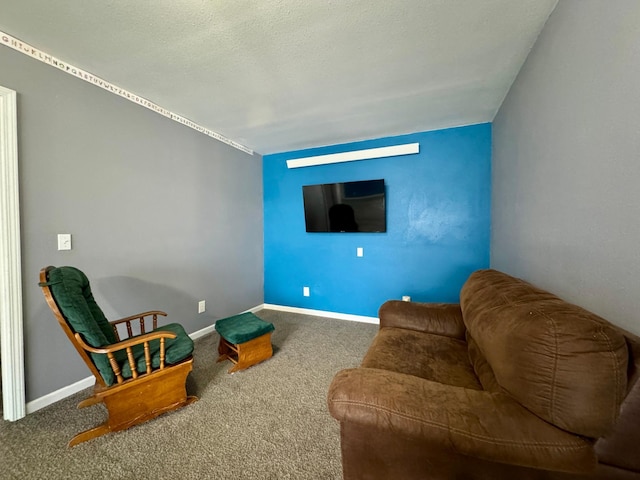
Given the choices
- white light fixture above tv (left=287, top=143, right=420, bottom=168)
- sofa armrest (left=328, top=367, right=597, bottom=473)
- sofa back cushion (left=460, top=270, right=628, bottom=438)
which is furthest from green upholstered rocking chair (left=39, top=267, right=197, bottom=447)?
white light fixture above tv (left=287, top=143, right=420, bottom=168)

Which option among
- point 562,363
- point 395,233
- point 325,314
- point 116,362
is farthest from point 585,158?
point 325,314

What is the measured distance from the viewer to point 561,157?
119 cm

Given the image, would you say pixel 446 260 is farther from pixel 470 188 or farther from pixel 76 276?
pixel 76 276

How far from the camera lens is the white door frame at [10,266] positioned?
143 centimetres

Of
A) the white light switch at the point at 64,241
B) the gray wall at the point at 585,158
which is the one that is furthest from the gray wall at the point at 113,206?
the gray wall at the point at 585,158

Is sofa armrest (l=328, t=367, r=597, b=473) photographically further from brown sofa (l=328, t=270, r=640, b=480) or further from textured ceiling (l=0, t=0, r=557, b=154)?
textured ceiling (l=0, t=0, r=557, b=154)

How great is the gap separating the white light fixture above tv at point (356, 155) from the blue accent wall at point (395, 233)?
99 mm

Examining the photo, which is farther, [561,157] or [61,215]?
[61,215]

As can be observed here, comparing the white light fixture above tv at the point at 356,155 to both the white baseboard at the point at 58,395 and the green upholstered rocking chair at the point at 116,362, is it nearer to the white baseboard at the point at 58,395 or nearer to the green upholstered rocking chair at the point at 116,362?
the green upholstered rocking chair at the point at 116,362

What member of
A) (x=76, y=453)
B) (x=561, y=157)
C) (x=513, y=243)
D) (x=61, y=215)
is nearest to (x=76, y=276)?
(x=61, y=215)

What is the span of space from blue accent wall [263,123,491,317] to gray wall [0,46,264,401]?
85 cm

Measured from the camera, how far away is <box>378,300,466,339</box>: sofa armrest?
169 centimetres

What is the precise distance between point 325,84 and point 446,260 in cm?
235

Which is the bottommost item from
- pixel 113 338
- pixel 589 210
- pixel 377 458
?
pixel 377 458
